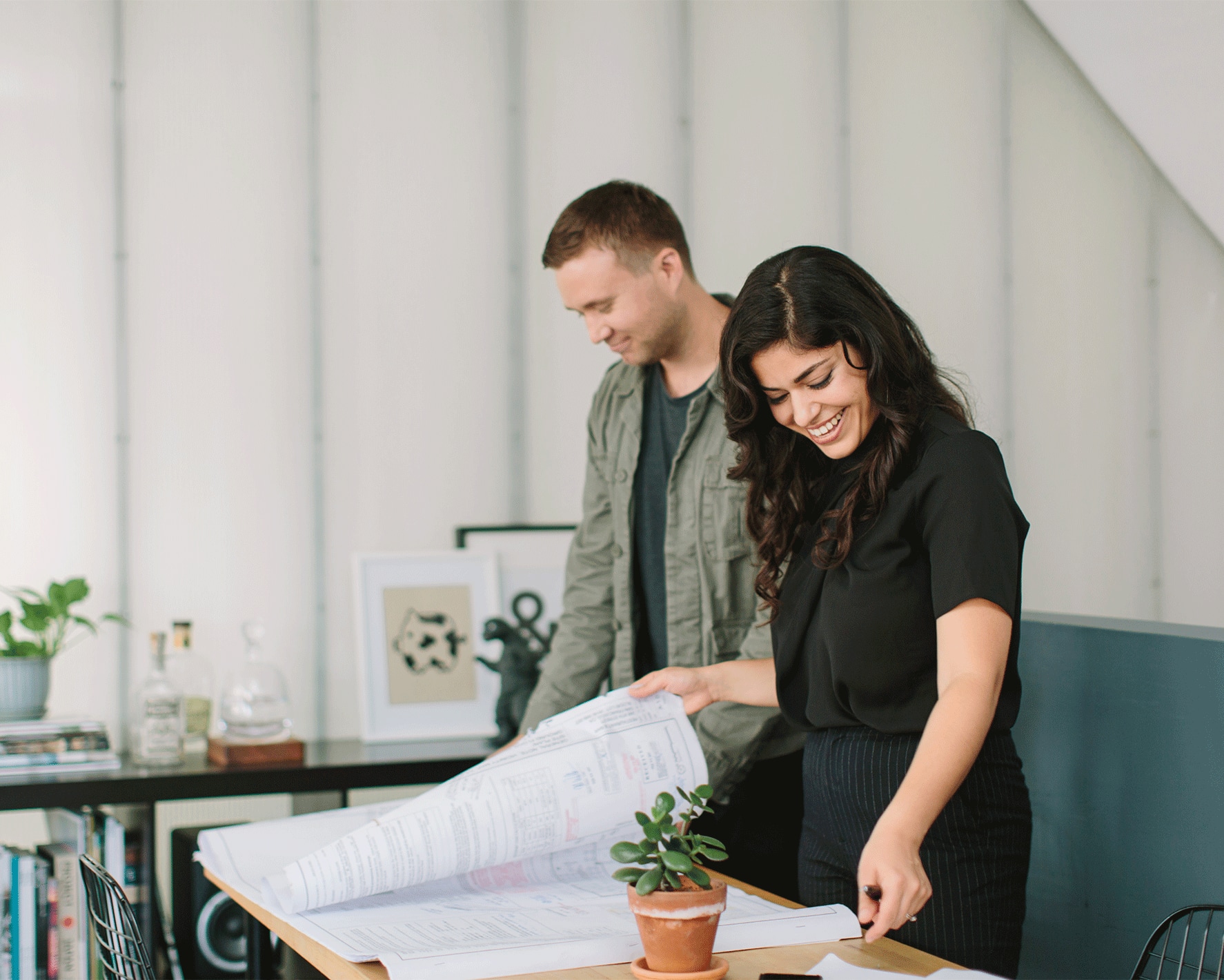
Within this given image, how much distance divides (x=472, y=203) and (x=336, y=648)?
4.07ft

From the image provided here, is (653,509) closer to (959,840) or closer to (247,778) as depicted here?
(959,840)

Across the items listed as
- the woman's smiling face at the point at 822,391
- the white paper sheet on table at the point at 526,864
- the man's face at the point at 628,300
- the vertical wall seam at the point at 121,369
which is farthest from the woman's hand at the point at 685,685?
the vertical wall seam at the point at 121,369

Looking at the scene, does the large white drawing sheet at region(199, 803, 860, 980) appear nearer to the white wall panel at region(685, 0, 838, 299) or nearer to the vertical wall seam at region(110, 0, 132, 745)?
the vertical wall seam at region(110, 0, 132, 745)

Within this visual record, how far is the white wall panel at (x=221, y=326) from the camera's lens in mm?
2887

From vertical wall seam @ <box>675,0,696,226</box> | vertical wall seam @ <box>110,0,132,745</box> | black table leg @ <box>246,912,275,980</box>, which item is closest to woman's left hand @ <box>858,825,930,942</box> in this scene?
black table leg @ <box>246,912,275,980</box>

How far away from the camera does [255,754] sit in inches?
101

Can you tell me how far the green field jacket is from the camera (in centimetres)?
178

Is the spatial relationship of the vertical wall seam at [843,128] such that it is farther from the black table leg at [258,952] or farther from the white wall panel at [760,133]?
the black table leg at [258,952]

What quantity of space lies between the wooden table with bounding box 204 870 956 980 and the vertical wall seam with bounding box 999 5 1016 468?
2.46 m

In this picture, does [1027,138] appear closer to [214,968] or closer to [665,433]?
[665,433]

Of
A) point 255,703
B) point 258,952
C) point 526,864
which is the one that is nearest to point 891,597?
point 526,864

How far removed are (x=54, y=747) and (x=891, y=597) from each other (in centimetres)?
193

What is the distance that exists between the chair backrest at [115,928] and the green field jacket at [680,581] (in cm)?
78

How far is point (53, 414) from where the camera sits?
282cm
